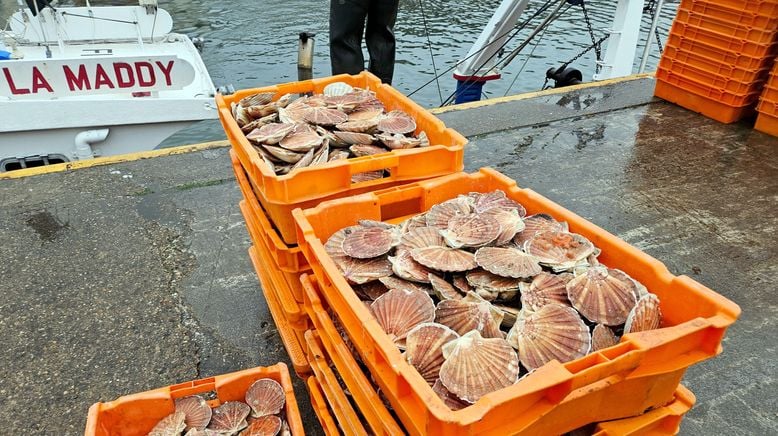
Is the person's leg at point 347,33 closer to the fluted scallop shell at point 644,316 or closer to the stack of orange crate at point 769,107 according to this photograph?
the stack of orange crate at point 769,107

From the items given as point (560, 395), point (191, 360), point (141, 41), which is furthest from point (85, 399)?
point (141, 41)

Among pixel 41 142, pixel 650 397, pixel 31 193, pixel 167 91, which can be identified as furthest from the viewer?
pixel 167 91

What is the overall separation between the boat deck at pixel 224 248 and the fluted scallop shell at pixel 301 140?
95cm

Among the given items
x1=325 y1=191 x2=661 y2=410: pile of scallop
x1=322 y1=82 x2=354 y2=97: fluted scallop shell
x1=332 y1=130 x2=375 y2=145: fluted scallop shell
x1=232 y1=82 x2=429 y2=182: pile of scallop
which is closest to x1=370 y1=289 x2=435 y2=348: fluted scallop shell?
x1=325 y1=191 x2=661 y2=410: pile of scallop

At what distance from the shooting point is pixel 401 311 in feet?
4.84

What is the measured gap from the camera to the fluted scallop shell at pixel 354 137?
7.03 feet

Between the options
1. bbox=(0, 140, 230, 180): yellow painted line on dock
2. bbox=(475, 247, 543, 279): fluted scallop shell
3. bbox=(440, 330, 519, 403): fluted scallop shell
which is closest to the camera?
bbox=(440, 330, 519, 403): fluted scallop shell

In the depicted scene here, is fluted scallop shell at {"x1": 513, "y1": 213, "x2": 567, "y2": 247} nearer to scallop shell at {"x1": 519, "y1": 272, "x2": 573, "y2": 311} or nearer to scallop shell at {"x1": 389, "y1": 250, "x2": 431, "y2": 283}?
scallop shell at {"x1": 519, "y1": 272, "x2": 573, "y2": 311}

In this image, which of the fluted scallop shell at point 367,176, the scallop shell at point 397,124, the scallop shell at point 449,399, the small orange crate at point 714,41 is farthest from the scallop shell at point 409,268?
the small orange crate at point 714,41

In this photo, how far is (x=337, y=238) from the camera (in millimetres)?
1766

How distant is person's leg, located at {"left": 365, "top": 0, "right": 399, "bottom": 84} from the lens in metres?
4.46

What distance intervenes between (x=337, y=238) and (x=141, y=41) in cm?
697

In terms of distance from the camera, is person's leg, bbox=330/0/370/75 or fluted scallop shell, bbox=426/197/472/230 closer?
fluted scallop shell, bbox=426/197/472/230

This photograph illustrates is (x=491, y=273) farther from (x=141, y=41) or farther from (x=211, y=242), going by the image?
(x=141, y=41)
